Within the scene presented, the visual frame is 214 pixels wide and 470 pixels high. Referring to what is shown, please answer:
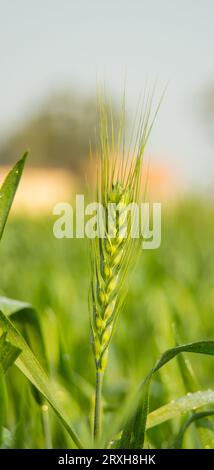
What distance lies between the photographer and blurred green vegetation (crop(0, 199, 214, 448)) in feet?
3.89

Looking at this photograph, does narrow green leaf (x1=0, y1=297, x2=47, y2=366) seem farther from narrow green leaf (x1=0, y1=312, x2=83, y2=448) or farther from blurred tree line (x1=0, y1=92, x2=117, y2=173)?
blurred tree line (x1=0, y1=92, x2=117, y2=173)

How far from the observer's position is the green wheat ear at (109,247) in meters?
0.68

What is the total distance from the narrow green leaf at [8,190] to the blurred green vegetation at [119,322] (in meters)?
0.11

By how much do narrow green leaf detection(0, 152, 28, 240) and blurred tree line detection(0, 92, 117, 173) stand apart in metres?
30.7

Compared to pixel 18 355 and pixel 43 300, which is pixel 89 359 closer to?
pixel 43 300

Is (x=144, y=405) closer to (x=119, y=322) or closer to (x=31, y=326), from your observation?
(x=31, y=326)

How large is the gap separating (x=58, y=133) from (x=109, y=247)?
115 ft

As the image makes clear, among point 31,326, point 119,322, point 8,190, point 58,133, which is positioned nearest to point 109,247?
point 8,190

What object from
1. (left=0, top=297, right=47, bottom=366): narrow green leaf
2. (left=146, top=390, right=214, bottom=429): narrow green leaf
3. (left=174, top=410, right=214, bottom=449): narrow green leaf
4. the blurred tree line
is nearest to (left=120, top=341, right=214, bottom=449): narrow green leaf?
(left=146, top=390, right=214, bottom=429): narrow green leaf

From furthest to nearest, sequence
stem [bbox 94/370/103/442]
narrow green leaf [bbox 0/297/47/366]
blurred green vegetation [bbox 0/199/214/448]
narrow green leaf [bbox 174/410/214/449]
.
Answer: blurred green vegetation [bbox 0/199/214/448] < narrow green leaf [bbox 0/297/47/366] < narrow green leaf [bbox 174/410/214/449] < stem [bbox 94/370/103/442]

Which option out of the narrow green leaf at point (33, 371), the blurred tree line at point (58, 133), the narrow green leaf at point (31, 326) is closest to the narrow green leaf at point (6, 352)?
the narrow green leaf at point (33, 371)

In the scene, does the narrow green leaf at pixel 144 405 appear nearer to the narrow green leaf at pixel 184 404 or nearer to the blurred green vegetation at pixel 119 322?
the narrow green leaf at pixel 184 404

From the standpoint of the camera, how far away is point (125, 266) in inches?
28.2
